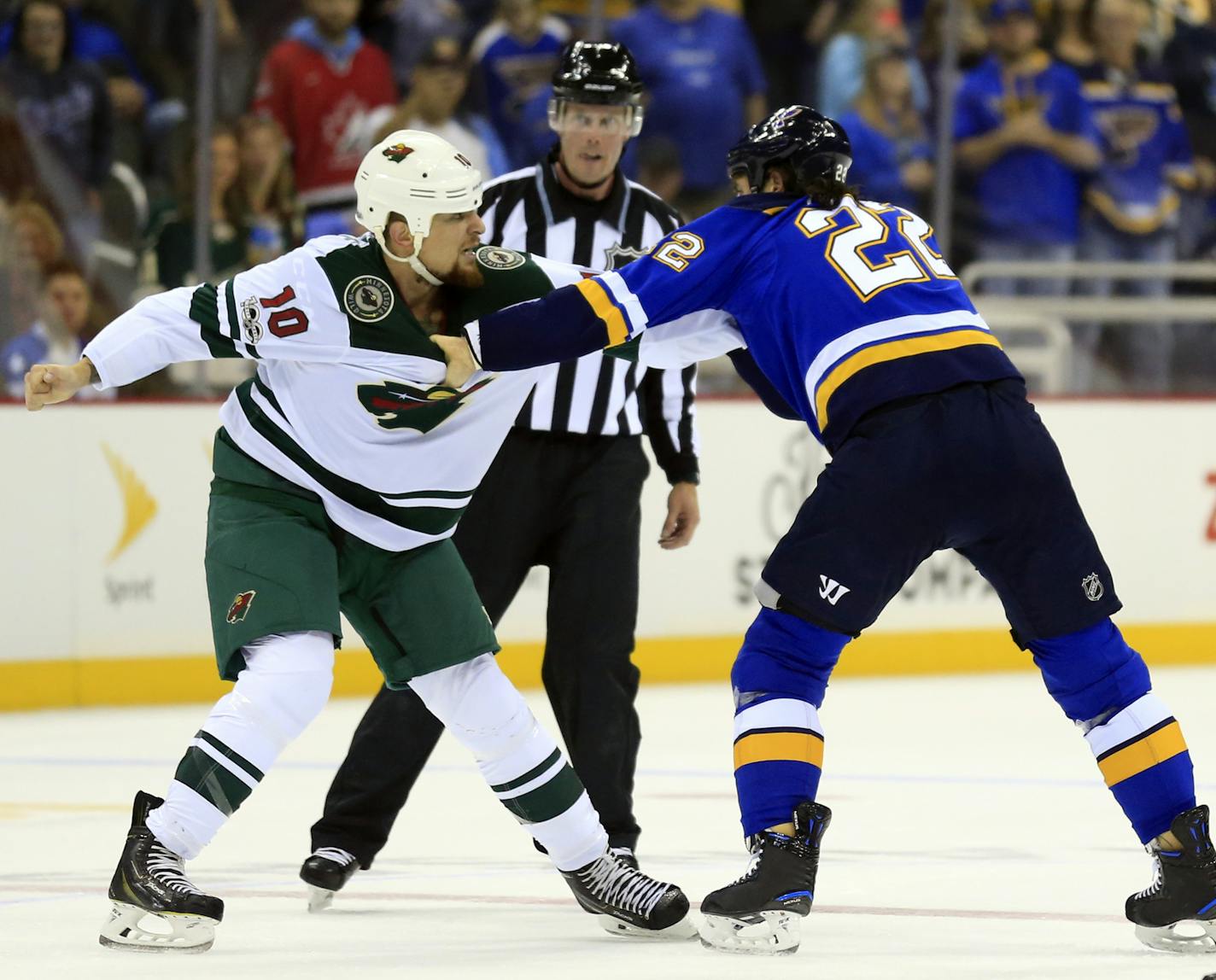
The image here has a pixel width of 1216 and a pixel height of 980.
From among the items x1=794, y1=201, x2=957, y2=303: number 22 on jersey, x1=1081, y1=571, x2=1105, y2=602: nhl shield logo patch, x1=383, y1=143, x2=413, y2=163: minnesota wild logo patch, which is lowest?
x1=1081, y1=571, x2=1105, y2=602: nhl shield logo patch

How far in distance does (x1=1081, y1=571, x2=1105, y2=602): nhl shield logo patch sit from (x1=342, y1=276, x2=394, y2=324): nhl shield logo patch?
4.20ft

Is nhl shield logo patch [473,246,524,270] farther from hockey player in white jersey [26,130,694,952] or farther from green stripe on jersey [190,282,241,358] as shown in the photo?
green stripe on jersey [190,282,241,358]

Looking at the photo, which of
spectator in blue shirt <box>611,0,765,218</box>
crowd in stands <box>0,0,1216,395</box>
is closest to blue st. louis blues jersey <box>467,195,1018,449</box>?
crowd in stands <box>0,0,1216,395</box>

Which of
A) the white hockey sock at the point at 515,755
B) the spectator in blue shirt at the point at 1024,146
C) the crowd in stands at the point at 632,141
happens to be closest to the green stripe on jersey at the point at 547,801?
the white hockey sock at the point at 515,755

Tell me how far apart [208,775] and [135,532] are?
13.4ft

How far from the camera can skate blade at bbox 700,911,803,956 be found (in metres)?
3.76

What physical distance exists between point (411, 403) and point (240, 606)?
463 mm

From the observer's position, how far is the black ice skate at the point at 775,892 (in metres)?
3.76

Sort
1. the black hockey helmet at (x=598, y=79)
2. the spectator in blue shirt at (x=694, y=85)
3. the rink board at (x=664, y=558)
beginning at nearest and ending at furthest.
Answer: the black hockey helmet at (x=598, y=79) → the rink board at (x=664, y=558) → the spectator in blue shirt at (x=694, y=85)

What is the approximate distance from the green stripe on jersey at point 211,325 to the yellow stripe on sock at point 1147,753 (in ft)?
5.47

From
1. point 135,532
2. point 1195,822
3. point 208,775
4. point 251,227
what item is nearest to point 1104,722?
point 1195,822

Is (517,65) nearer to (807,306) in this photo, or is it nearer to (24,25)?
(24,25)

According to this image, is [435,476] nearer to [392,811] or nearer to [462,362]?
[462,362]

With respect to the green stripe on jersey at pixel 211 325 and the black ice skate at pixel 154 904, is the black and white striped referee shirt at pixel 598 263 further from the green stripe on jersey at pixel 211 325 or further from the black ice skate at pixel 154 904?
the black ice skate at pixel 154 904
